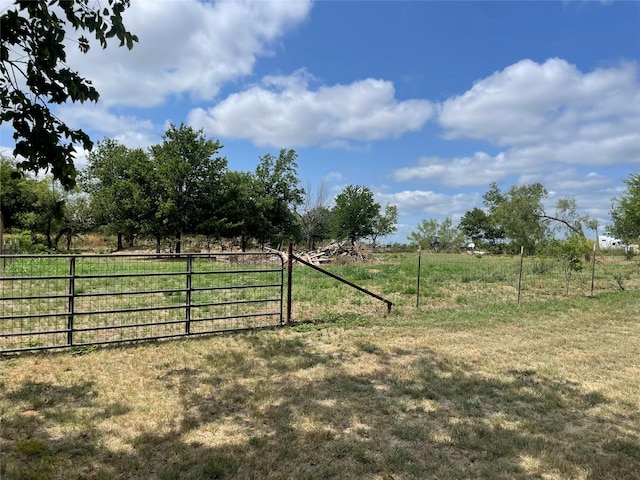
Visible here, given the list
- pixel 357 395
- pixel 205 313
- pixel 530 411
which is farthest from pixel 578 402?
pixel 205 313

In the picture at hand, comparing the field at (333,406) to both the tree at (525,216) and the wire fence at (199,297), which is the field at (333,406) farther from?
the tree at (525,216)

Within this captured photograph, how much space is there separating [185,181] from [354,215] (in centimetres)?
2822

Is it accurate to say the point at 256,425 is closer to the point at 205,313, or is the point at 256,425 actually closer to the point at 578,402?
the point at 578,402

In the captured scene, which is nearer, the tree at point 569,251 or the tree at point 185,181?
the tree at point 569,251

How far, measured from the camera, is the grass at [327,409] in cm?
310

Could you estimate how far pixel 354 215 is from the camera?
54938 millimetres

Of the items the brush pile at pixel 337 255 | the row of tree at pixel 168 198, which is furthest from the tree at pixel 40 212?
the brush pile at pixel 337 255

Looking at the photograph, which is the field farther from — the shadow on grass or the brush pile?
the brush pile

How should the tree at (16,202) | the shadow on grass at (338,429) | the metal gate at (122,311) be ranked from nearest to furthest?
the shadow on grass at (338,429) → the metal gate at (122,311) → the tree at (16,202)

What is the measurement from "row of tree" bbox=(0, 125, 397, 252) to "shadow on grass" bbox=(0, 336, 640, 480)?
23.7m

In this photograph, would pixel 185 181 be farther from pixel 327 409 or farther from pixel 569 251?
pixel 327 409

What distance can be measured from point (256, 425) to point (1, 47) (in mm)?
3550

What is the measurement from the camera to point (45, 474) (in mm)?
2854

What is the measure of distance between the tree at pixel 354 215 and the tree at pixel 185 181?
962 inches
